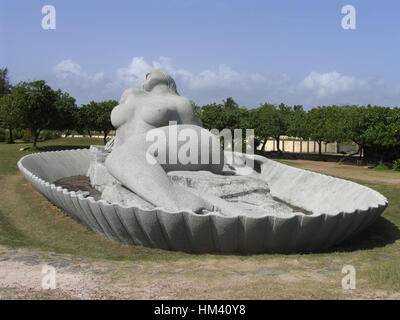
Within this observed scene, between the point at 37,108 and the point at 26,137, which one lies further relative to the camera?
the point at 26,137

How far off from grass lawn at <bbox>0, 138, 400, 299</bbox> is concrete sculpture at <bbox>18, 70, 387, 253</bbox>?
Result: 250 mm

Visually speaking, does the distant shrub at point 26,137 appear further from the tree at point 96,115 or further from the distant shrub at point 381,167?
the distant shrub at point 381,167

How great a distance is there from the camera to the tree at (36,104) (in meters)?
23.1

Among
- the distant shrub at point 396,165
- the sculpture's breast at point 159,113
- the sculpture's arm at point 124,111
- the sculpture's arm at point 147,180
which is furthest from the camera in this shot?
the distant shrub at point 396,165

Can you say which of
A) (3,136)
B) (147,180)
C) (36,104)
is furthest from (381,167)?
(3,136)

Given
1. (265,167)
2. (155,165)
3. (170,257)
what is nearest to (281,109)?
(265,167)

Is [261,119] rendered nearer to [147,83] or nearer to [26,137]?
[147,83]

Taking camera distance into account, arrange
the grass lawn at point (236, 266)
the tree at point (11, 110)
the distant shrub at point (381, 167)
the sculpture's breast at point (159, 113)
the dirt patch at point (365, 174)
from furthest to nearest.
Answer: the tree at point (11, 110) → the distant shrub at point (381, 167) → the dirt patch at point (365, 174) → the sculpture's breast at point (159, 113) → the grass lawn at point (236, 266)

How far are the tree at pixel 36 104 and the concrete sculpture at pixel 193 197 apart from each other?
37.6 feet

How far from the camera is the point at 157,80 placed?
11.0 meters

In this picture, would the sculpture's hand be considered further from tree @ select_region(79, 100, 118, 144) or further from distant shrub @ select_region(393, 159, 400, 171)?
tree @ select_region(79, 100, 118, 144)

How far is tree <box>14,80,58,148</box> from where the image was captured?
2314 cm

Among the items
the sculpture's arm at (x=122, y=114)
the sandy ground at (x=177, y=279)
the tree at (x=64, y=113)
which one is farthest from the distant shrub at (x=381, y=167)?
the tree at (x=64, y=113)

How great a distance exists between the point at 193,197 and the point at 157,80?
5100 millimetres
